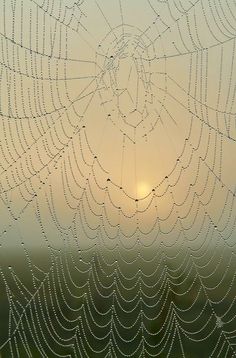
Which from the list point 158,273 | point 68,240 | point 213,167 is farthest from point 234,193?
point 68,240

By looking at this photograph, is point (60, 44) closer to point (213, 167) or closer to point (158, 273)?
point (213, 167)

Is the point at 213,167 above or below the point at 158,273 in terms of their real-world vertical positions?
above

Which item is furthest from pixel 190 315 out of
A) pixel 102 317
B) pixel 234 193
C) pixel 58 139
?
pixel 58 139

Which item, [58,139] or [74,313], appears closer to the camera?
[58,139]

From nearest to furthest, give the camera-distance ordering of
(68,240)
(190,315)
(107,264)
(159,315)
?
(68,240)
(107,264)
(159,315)
(190,315)

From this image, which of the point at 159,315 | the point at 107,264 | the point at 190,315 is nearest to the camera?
the point at 107,264

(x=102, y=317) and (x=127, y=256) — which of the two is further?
(x=102, y=317)

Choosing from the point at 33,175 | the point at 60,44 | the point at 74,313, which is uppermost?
the point at 60,44

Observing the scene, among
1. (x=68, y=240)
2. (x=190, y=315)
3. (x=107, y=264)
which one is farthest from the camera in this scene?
(x=190, y=315)

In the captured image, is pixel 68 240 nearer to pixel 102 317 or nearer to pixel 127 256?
pixel 127 256
